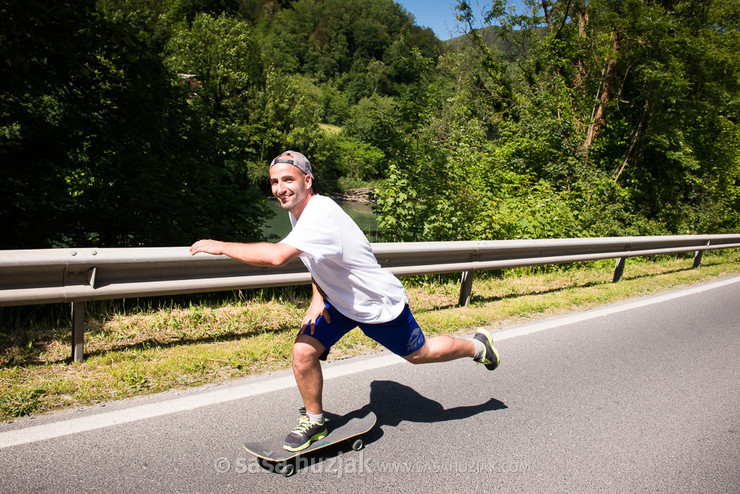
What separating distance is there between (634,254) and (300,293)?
19.4 ft

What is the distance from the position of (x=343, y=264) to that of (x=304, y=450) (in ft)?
3.27

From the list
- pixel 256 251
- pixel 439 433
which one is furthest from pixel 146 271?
pixel 439 433

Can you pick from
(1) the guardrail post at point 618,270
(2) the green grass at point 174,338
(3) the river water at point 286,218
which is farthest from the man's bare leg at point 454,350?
(3) the river water at point 286,218

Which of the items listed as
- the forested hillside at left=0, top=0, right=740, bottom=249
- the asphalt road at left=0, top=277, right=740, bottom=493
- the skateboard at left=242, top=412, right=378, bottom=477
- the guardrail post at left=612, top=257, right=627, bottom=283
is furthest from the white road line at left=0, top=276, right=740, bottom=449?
the guardrail post at left=612, top=257, right=627, bottom=283

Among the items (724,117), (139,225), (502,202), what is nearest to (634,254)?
(502,202)

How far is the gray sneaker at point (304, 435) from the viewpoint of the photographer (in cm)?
256

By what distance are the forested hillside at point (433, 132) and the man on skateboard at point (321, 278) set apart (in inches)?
173

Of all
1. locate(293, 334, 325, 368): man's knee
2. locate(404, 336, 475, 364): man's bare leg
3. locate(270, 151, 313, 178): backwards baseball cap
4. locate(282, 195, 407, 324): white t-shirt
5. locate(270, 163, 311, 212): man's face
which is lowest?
locate(404, 336, 475, 364): man's bare leg

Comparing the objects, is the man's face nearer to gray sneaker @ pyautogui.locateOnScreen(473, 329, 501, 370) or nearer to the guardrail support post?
gray sneaker @ pyautogui.locateOnScreen(473, 329, 501, 370)

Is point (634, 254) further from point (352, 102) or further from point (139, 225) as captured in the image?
point (352, 102)

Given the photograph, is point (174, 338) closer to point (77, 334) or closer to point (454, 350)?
point (77, 334)

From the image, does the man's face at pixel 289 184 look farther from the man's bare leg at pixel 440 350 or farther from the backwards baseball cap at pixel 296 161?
the man's bare leg at pixel 440 350

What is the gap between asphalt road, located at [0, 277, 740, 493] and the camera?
245 centimetres

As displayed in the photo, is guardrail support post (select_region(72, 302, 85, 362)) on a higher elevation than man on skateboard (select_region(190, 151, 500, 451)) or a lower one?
lower
